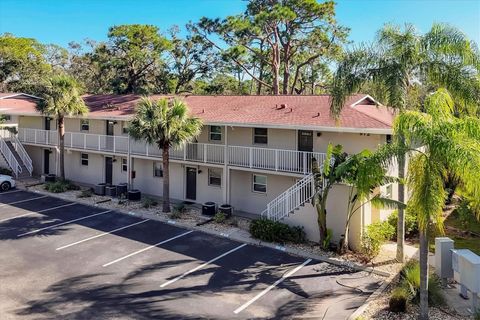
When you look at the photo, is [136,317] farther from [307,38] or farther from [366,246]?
[307,38]

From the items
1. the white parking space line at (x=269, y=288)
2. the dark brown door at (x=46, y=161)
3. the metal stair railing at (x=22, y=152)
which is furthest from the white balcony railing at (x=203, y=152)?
the white parking space line at (x=269, y=288)

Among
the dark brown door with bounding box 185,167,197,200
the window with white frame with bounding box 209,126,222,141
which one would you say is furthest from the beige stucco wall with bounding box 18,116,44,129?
the window with white frame with bounding box 209,126,222,141

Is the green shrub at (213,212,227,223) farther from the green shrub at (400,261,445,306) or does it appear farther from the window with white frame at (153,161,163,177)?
the green shrub at (400,261,445,306)

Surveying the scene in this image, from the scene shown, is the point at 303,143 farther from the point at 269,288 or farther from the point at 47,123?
the point at 47,123

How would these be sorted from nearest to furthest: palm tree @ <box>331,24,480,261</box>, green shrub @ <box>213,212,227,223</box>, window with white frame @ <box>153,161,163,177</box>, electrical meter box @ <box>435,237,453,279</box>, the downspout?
electrical meter box @ <box>435,237,453,279</box> → palm tree @ <box>331,24,480,261</box> → green shrub @ <box>213,212,227,223</box> → the downspout → window with white frame @ <box>153,161,163,177</box>

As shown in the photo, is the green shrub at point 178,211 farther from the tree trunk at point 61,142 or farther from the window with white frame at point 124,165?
the tree trunk at point 61,142

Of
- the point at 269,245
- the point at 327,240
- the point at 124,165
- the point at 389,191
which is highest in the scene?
the point at 124,165

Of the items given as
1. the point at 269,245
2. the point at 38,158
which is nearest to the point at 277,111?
the point at 269,245
